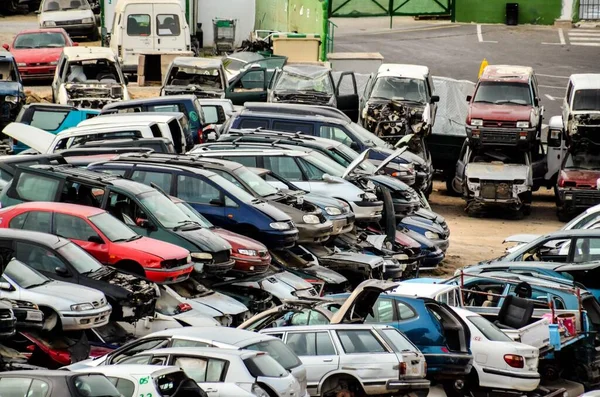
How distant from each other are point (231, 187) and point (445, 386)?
22.9 feet

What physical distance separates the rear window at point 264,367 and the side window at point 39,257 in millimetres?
4945

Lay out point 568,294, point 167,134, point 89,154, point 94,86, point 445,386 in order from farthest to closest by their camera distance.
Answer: point 94,86 → point 167,134 → point 89,154 → point 568,294 → point 445,386

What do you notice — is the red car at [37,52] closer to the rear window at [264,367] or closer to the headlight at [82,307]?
the headlight at [82,307]

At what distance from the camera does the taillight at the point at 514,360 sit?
708 inches

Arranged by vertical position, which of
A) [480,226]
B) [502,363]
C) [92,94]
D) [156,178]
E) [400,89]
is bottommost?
[480,226]

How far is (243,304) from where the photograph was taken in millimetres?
21109

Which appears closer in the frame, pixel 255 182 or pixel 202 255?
pixel 202 255

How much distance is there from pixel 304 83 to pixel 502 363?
19.5 m

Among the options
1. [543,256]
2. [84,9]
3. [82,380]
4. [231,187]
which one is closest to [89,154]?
[231,187]

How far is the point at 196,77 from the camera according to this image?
37.5 metres

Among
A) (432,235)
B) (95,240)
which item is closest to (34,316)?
(95,240)

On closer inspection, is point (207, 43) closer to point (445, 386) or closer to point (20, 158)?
point (20, 158)

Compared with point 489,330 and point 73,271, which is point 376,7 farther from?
point 73,271

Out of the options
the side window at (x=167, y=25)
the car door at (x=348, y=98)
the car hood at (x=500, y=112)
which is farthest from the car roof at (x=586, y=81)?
the side window at (x=167, y=25)
